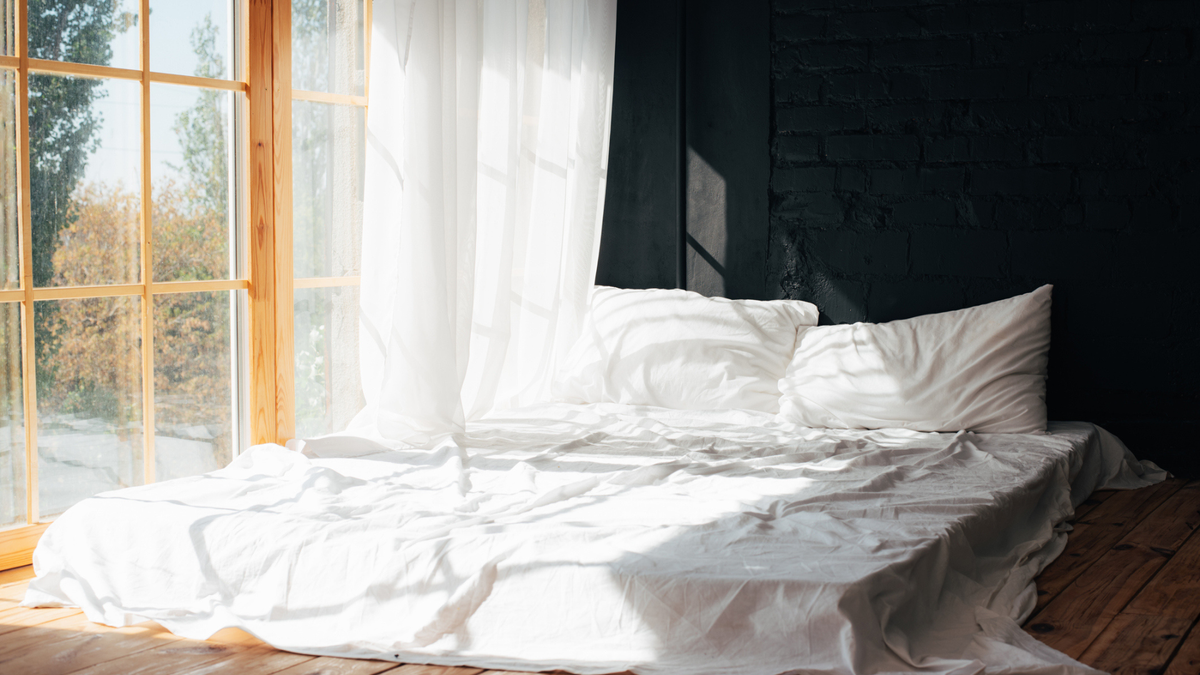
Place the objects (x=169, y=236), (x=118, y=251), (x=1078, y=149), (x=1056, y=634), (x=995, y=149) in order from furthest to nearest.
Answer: (x=995, y=149) < (x=1078, y=149) < (x=169, y=236) < (x=118, y=251) < (x=1056, y=634)

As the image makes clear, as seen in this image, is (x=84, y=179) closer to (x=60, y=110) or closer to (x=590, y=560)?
(x=60, y=110)

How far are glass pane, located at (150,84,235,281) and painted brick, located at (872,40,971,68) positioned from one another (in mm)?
2177

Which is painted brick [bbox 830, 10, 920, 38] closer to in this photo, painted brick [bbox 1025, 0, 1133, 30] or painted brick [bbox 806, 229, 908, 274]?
painted brick [bbox 1025, 0, 1133, 30]

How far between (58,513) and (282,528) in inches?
36.9

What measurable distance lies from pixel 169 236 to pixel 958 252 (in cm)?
251

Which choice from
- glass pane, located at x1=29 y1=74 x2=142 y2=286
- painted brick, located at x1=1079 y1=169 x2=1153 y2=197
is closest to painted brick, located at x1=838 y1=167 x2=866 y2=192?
painted brick, located at x1=1079 y1=169 x2=1153 y2=197

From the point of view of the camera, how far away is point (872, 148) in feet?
12.2

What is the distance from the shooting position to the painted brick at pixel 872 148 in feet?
12.0

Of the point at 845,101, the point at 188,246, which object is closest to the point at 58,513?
the point at 188,246

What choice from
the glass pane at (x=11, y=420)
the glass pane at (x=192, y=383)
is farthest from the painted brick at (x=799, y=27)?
the glass pane at (x=11, y=420)

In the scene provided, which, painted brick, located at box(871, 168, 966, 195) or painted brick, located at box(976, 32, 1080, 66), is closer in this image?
painted brick, located at box(976, 32, 1080, 66)

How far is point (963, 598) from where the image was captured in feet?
6.67

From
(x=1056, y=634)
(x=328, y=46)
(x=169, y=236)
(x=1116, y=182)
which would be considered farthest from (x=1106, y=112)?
(x=169, y=236)

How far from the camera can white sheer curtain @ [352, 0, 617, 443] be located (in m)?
2.92
